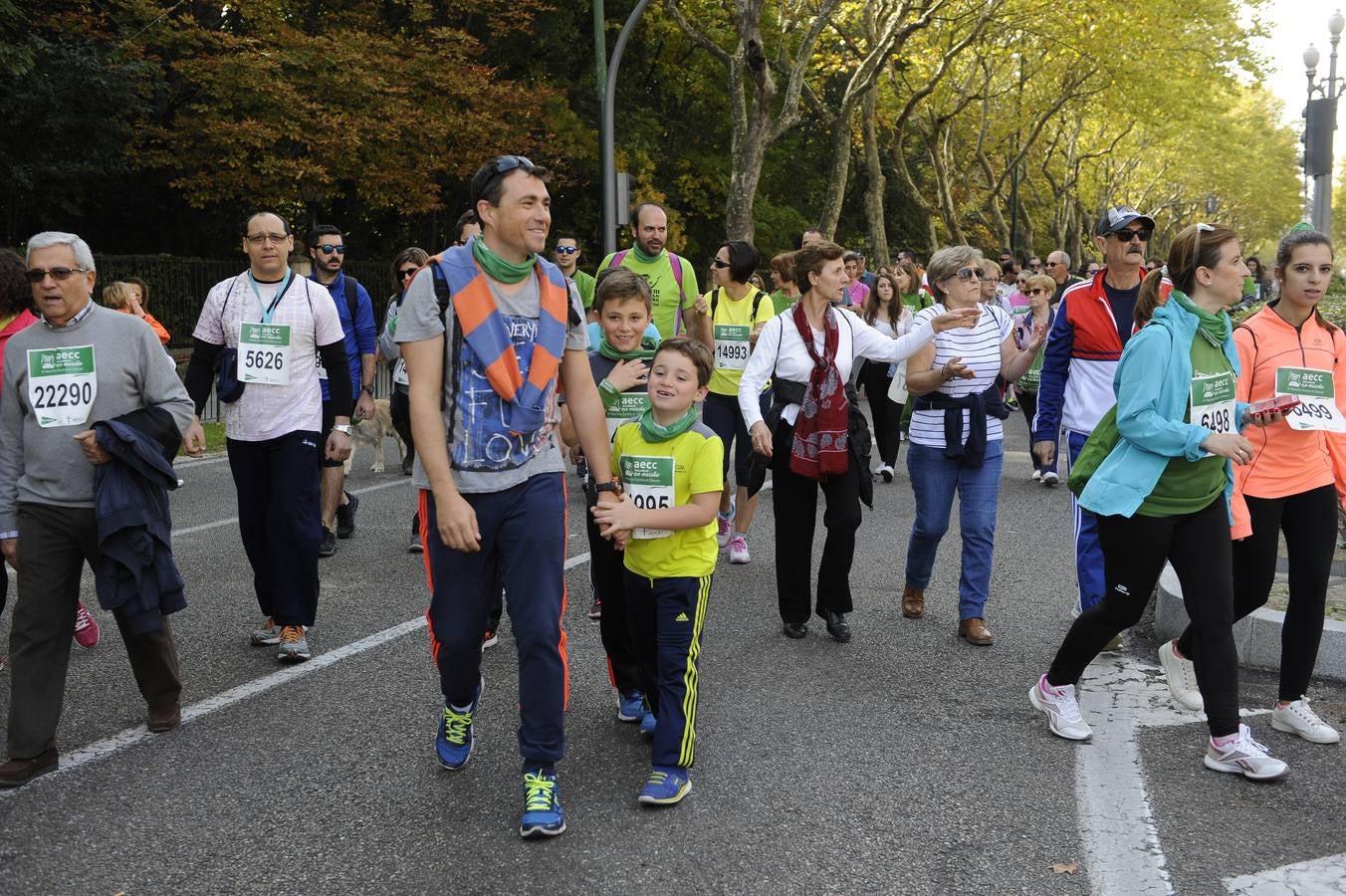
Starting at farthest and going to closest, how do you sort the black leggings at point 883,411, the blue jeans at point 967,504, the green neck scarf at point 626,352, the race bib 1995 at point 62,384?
the black leggings at point 883,411 < the blue jeans at point 967,504 < the green neck scarf at point 626,352 < the race bib 1995 at point 62,384

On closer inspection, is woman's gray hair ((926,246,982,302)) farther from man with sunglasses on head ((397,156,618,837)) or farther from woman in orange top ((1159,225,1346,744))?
man with sunglasses on head ((397,156,618,837))

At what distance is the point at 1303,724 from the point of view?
4.85 metres

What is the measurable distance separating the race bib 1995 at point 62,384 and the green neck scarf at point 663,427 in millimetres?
1922

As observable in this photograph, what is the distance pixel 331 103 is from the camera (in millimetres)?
21656

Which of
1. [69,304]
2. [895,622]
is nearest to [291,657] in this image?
[69,304]

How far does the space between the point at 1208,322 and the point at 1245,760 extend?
1473 millimetres

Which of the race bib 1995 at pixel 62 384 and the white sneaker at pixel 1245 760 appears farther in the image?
the race bib 1995 at pixel 62 384

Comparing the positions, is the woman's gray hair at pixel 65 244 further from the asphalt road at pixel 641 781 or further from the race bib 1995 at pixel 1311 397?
the race bib 1995 at pixel 1311 397

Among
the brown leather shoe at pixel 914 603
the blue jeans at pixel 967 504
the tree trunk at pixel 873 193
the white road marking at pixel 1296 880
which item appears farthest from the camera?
the tree trunk at pixel 873 193

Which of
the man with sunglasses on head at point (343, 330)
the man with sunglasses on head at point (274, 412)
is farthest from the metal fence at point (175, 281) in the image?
the man with sunglasses on head at point (274, 412)

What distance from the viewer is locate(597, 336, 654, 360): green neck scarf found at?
579 centimetres

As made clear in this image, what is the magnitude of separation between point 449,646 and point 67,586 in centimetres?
146

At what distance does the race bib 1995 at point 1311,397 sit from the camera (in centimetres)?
472

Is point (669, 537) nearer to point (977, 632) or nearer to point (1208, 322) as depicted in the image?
point (1208, 322)
